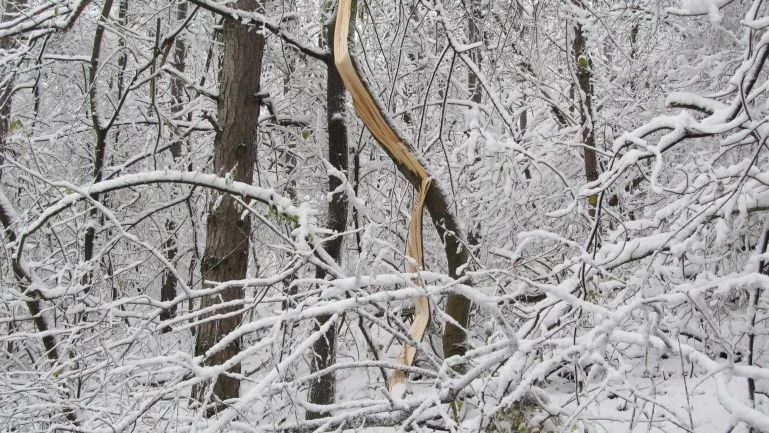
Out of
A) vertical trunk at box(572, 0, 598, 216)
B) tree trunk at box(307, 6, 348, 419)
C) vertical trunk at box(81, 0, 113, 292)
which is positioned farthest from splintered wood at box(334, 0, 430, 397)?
vertical trunk at box(572, 0, 598, 216)

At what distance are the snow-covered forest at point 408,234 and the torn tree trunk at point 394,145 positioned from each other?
1 cm

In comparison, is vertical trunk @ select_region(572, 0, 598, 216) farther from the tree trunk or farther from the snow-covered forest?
the tree trunk

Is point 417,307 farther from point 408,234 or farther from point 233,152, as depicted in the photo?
point 233,152

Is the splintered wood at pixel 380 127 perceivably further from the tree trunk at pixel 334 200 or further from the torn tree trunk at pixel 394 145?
the tree trunk at pixel 334 200

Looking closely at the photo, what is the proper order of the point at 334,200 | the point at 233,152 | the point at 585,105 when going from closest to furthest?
the point at 233,152, the point at 334,200, the point at 585,105

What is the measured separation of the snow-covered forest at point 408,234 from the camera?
209 cm

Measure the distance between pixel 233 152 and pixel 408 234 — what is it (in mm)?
1825

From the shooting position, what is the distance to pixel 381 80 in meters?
5.19

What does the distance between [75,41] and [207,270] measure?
555cm

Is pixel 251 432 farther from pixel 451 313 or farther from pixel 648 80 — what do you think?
pixel 648 80

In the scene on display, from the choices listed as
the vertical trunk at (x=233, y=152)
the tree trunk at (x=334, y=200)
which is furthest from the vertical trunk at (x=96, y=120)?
the tree trunk at (x=334, y=200)

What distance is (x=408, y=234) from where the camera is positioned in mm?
2910

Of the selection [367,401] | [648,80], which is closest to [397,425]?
[367,401]

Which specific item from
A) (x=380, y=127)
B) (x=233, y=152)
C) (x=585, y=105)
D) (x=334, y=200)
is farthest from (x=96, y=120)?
(x=585, y=105)
